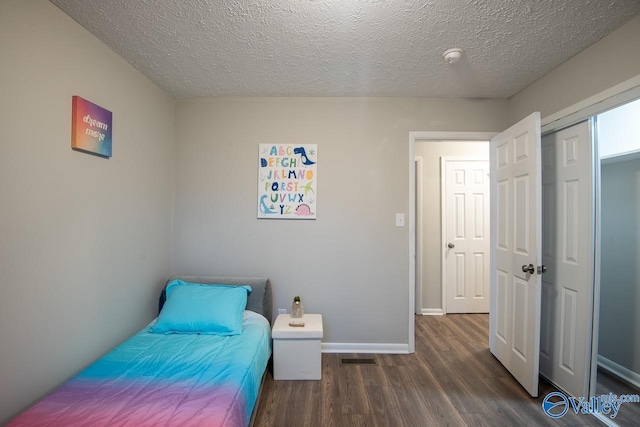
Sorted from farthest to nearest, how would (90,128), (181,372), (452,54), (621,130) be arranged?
(621,130), (452,54), (90,128), (181,372)

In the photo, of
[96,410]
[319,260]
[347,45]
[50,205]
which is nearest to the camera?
[96,410]

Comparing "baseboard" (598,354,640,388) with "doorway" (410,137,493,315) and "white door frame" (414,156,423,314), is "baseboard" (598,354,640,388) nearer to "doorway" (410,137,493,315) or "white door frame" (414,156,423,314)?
"doorway" (410,137,493,315)

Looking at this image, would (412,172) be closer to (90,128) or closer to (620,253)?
(620,253)

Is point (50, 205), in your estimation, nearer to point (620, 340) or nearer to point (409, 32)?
→ point (409, 32)

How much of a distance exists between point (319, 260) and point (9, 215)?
6.60 ft

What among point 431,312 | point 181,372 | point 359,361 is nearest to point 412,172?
point 359,361

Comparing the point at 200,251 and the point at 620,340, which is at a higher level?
the point at 200,251

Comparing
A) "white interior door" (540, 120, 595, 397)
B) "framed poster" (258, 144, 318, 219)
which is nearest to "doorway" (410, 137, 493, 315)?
"white interior door" (540, 120, 595, 397)

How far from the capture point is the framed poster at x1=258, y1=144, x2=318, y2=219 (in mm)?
2502

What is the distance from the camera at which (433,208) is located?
3561mm

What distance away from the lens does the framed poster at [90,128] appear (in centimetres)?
153

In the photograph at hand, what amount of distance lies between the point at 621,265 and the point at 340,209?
228cm

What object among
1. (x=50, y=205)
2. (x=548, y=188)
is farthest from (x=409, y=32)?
(x=50, y=205)

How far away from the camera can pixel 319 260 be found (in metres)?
2.53
